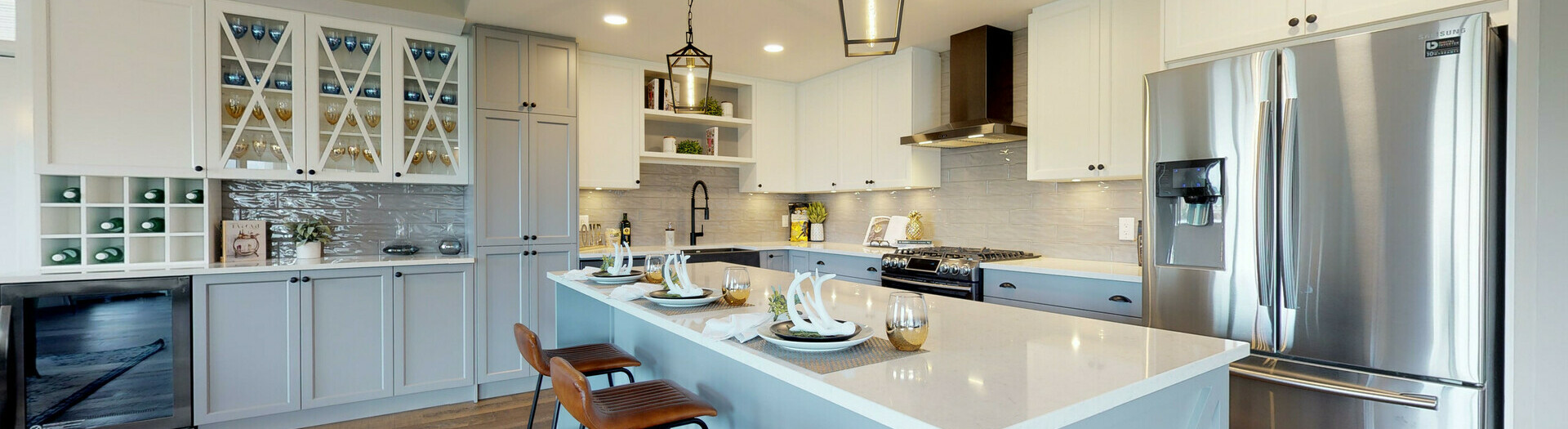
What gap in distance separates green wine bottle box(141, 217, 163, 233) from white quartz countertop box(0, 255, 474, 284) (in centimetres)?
28

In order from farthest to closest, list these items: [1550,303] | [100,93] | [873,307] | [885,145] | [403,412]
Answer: [885,145] < [403,412] < [100,93] < [873,307] < [1550,303]

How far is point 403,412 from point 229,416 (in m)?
0.74

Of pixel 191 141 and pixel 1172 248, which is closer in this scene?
pixel 1172 248

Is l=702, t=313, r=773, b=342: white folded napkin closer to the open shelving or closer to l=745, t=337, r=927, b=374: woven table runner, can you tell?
l=745, t=337, r=927, b=374: woven table runner

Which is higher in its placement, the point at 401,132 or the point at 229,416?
the point at 401,132

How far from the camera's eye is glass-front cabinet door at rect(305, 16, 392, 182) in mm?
3553

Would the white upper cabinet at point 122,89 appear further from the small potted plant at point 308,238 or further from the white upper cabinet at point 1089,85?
the white upper cabinet at point 1089,85

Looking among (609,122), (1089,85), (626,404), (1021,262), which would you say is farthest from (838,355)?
(609,122)

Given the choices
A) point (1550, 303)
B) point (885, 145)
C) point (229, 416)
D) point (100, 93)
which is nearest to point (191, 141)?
point (100, 93)

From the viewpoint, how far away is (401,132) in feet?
12.4

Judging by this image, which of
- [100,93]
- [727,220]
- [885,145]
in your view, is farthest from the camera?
[727,220]

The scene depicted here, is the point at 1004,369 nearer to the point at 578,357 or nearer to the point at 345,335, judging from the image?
the point at 578,357

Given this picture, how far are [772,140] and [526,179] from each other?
192 cm

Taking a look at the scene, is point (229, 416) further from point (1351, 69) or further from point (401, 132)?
point (1351, 69)
